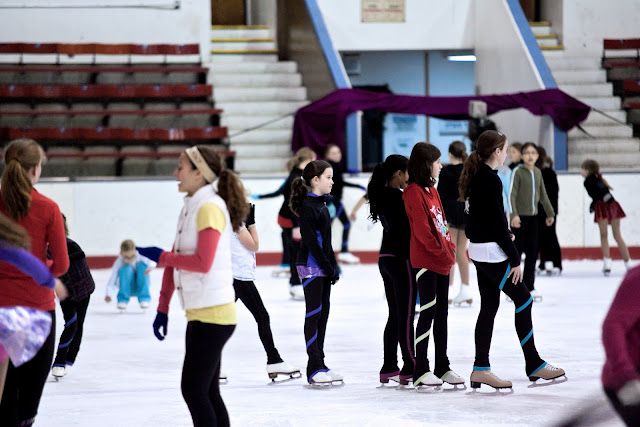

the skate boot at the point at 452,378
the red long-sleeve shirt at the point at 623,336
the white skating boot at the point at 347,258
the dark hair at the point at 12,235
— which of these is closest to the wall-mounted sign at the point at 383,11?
the white skating boot at the point at 347,258

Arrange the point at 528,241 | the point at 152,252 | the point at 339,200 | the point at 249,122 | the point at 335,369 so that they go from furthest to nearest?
the point at 249,122, the point at 339,200, the point at 528,241, the point at 335,369, the point at 152,252

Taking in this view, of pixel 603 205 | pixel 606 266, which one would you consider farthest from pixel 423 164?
pixel 606 266

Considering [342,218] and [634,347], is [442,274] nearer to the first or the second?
[634,347]

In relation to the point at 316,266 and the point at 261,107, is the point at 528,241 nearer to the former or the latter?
the point at 316,266

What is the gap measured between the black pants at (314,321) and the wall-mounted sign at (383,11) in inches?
466

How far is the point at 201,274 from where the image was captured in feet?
10.6

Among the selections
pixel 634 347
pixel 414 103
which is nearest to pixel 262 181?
pixel 414 103

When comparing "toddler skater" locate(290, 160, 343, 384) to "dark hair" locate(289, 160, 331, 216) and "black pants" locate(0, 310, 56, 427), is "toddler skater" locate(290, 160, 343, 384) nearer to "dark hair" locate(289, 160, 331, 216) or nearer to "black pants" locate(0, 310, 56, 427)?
"dark hair" locate(289, 160, 331, 216)

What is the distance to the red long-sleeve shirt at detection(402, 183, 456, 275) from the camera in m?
4.68

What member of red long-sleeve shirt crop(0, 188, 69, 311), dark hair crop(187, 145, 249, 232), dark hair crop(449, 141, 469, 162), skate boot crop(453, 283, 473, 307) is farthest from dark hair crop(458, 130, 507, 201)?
skate boot crop(453, 283, 473, 307)

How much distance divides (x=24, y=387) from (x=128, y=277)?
444 centimetres

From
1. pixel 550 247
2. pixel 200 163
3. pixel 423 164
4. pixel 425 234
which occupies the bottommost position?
pixel 550 247

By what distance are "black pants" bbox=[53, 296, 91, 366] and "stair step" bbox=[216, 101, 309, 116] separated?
31.8ft

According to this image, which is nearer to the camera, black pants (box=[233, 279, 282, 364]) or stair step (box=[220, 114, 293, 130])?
black pants (box=[233, 279, 282, 364])
